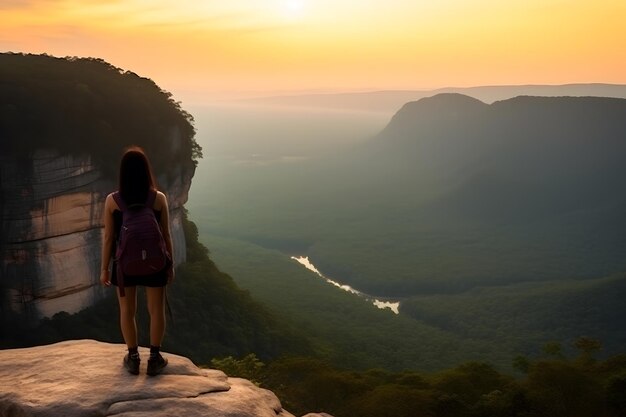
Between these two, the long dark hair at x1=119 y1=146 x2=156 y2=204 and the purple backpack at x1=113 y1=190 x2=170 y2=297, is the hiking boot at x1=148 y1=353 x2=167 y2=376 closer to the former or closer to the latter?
the purple backpack at x1=113 y1=190 x2=170 y2=297

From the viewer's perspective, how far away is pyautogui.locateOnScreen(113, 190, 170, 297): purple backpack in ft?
29.6

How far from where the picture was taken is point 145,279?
9328 mm

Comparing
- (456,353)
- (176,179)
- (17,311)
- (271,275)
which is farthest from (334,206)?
(17,311)

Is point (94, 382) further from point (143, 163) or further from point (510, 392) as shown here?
point (510, 392)

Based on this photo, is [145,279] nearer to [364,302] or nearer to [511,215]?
[364,302]

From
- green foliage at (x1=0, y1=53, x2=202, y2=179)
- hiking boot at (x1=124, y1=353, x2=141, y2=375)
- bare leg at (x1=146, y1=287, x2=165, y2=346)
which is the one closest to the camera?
bare leg at (x1=146, y1=287, x2=165, y2=346)

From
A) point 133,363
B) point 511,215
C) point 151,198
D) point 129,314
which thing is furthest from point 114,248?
point 511,215

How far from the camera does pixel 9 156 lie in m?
36.9

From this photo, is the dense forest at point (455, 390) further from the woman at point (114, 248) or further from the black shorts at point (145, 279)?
the black shorts at point (145, 279)

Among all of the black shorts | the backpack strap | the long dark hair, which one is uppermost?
the long dark hair

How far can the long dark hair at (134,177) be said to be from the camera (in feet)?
29.5

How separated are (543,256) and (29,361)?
128 meters

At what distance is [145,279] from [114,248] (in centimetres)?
75

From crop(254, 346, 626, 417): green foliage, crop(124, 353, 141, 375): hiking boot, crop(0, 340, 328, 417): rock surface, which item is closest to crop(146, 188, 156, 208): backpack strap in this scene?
crop(124, 353, 141, 375): hiking boot
